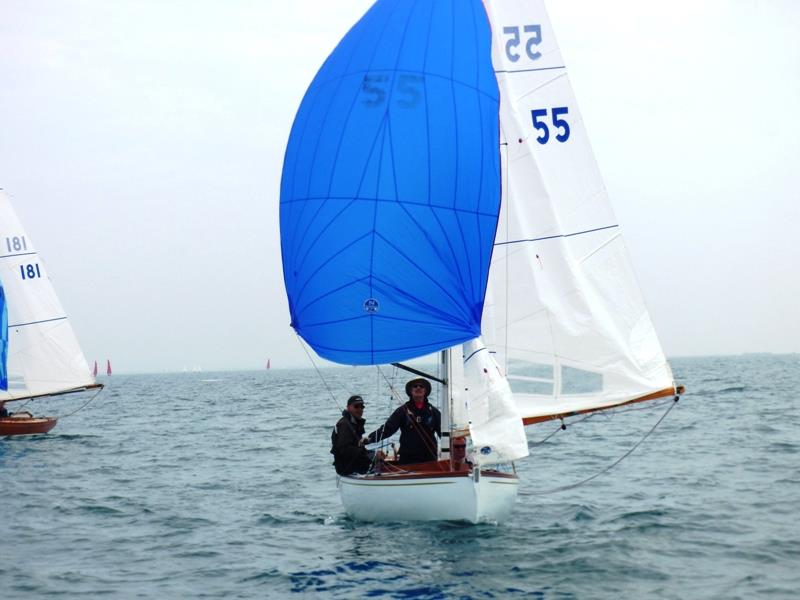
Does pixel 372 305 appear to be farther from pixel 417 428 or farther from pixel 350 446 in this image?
pixel 350 446

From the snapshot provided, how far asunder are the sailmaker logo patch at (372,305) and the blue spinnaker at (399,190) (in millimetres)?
11

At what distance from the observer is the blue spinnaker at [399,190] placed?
1048cm

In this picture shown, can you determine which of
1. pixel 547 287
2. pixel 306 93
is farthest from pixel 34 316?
pixel 547 287

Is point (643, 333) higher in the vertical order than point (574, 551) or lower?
higher

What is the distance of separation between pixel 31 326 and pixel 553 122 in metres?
20.5

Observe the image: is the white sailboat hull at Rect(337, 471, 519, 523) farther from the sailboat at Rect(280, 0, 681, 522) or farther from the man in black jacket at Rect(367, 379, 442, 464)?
the man in black jacket at Rect(367, 379, 442, 464)

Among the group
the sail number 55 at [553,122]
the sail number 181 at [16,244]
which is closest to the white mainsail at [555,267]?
the sail number 55 at [553,122]

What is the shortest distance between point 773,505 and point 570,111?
5.89m

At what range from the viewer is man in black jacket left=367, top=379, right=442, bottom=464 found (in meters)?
11.4

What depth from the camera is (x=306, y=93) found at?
→ 38.1ft

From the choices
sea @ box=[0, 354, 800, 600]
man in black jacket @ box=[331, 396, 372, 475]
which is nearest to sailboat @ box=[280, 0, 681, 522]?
man in black jacket @ box=[331, 396, 372, 475]

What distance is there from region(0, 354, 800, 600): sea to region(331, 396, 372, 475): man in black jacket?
0.74m

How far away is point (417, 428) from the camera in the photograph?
11445 millimetres

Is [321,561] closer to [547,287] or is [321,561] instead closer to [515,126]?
[547,287]
